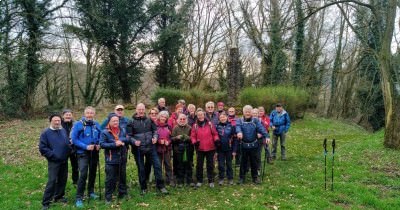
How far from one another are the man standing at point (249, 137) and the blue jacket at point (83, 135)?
3.31 metres

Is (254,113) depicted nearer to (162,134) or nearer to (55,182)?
(162,134)

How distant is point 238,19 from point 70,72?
15689mm

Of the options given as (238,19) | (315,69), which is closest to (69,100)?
(238,19)

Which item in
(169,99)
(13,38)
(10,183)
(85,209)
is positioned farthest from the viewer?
(169,99)

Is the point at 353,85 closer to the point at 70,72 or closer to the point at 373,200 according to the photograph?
the point at 70,72

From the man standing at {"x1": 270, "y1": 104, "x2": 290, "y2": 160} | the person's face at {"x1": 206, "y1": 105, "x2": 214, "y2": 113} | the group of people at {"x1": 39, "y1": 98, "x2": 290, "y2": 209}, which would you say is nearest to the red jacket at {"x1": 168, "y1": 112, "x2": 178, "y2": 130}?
the group of people at {"x1": 39, "y1": 98, "x2": 290, "y2": 209}

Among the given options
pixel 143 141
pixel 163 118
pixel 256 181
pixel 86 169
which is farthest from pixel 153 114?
pixel 256 181

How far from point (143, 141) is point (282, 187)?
133 inches

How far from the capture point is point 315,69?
32.6m

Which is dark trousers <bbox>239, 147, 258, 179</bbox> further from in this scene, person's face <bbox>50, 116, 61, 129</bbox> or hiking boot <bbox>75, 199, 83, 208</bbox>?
person's face <bbox>50, 116, 61, 129</bbox>

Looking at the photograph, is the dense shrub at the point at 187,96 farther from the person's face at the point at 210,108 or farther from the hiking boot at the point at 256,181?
the hiking boot at the point at 256,181

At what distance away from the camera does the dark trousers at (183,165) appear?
8.95 meters

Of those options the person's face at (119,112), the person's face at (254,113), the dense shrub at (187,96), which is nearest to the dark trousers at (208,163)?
the person's face at (254,113)

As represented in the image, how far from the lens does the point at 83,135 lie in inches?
304
